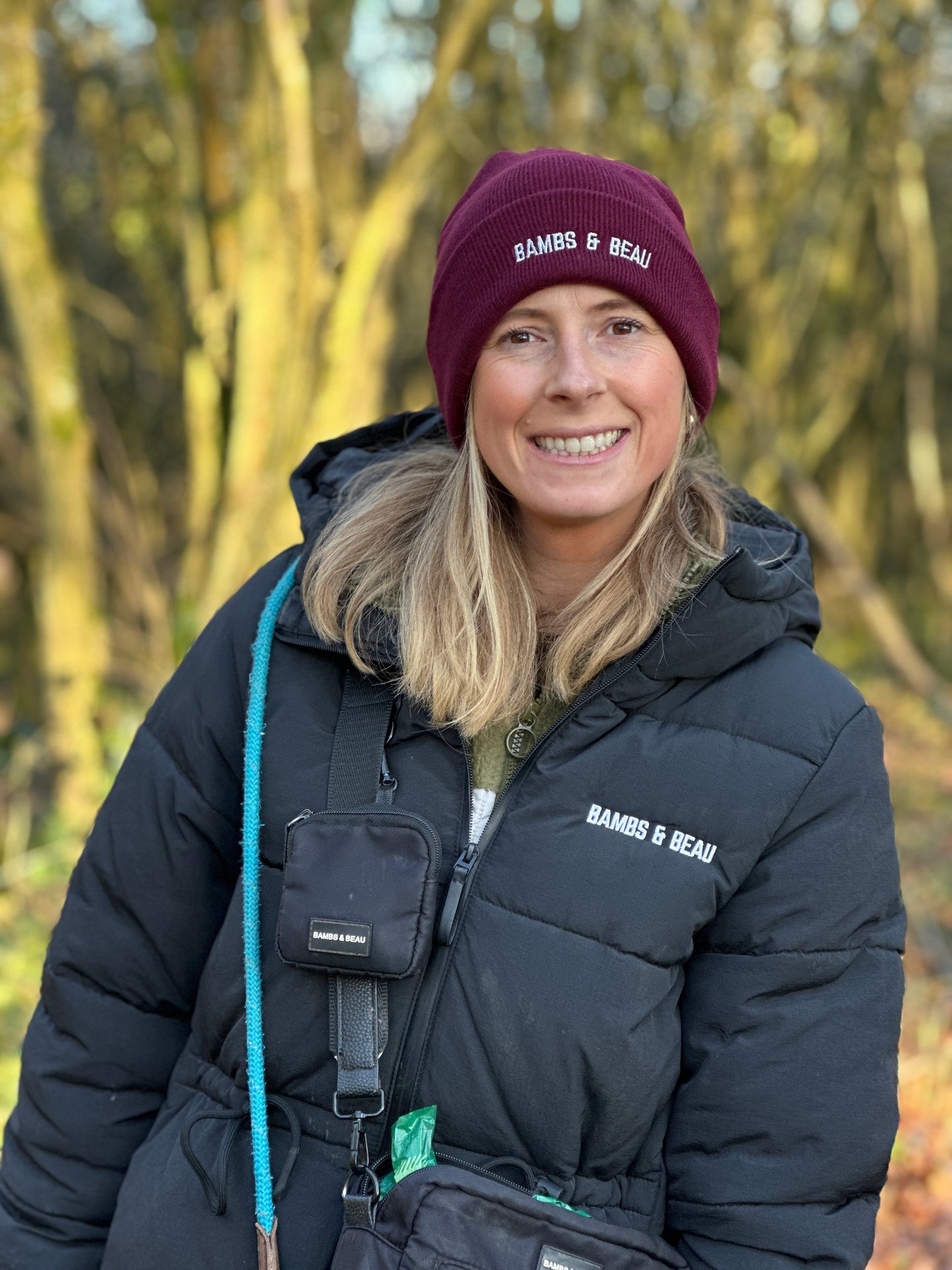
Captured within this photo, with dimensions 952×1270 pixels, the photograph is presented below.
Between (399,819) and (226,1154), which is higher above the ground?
(399,819)

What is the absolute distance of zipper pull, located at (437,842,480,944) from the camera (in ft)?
5.60

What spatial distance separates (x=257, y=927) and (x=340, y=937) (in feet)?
0.54

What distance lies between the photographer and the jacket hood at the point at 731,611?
1.80m

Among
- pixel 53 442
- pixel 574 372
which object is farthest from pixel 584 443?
pixel 53 442

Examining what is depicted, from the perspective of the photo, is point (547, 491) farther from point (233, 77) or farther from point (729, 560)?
point (233, 77)

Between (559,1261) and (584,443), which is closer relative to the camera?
(559,1261)

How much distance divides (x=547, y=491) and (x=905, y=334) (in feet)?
39.1

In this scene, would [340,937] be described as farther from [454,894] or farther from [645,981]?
[645,981]

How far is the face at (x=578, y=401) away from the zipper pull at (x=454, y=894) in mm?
564

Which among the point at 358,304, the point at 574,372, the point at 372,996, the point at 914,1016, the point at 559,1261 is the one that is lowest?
the point at 914,1016

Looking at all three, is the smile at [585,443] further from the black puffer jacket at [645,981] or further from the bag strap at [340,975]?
the bag strap at [340,975]

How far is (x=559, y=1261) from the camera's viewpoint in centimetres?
157

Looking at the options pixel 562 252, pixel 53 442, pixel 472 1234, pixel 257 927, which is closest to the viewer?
pixel 472 1234

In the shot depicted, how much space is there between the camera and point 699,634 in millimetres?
1794
